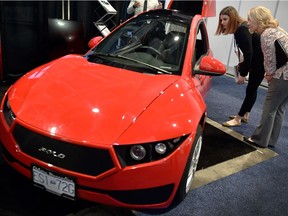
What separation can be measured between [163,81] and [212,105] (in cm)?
253

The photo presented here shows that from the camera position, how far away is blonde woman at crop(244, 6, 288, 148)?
2.72 m

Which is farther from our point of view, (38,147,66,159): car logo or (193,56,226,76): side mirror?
(193,56,226,76): side mirror

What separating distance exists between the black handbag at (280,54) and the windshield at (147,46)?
2.90ft

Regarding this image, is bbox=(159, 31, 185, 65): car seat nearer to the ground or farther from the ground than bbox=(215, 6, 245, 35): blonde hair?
nearer to the ground

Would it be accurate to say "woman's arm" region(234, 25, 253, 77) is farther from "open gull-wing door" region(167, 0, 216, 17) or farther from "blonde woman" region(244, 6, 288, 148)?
"open gull-wing door" region(167, 0, 216, 17)

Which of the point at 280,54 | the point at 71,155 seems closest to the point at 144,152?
the point at 71,155

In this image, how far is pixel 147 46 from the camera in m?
2.58

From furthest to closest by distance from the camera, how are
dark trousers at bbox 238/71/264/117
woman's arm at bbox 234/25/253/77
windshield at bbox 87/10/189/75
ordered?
dark trousers at bbox 238/71/264/117, woman's arm at bbox 234/25/253/77, windshield at bbox 87/10/189/75

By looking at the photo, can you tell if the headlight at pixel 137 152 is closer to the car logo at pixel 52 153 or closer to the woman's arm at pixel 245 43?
the car logo at pixel 52 153

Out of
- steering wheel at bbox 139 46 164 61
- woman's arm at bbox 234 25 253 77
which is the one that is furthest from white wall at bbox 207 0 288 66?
steering wheel at bbox 139 46 164 61

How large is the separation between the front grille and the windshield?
931 millimetres

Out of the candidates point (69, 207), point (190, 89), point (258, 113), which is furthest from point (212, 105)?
point (69, 207)

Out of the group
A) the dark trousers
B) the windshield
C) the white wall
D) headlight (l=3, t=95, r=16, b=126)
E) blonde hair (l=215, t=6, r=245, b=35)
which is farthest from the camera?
the white wall

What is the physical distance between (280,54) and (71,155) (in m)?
2.20
